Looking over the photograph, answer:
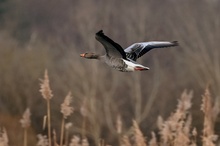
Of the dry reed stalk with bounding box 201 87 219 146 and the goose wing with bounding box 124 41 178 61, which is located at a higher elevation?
the goose wing with bounding box 124 41 178 61

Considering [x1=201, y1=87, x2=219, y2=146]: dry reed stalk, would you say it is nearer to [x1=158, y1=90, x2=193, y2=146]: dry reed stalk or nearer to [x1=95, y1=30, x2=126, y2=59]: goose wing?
[x1=158, y1=90, x2=193, y2=146]: dry reed stalk

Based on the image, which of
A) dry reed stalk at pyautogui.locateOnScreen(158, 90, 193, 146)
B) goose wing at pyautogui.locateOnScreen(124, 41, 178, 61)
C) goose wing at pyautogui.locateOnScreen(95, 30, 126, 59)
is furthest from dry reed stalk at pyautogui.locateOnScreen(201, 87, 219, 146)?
goose wing at pyautogui.locateOnScreen(124, 41, 178, 61)

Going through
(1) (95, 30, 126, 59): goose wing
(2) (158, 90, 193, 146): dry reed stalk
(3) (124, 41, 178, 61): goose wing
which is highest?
(3) (124, 41, 178, 61): goose wing

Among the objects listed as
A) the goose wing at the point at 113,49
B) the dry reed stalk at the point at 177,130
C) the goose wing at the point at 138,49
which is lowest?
the dry reed stalk at the point at 177,130

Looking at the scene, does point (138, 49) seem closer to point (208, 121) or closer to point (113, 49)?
point (113, 49)

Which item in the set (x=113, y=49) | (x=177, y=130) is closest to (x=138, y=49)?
(x=113, y=49)

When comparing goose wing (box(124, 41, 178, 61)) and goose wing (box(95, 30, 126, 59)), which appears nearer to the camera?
goose wing (box(95, 30, 126, 59))

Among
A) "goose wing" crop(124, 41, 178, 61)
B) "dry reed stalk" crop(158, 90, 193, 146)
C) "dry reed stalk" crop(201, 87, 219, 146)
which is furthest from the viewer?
"goose wing" crop(124, 41, 178, 61)

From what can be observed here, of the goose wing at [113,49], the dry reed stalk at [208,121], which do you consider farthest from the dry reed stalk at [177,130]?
the goose wing at [113,49]

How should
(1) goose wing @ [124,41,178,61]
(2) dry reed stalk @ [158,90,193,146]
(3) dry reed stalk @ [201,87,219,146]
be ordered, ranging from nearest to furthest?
1. (3) dry reed stalk @ [201,87,219,146]
2. (2) dry reed stalk @ [158,90,193,146]
3. (1) goose wing @ [124,41,178,61]

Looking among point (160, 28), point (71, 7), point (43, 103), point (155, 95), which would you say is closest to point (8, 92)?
point (43, 103)

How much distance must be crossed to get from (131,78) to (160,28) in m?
5.22

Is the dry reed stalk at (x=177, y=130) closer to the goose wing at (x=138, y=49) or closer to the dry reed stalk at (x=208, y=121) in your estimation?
the dry reed stalk at (x=208, y=121)

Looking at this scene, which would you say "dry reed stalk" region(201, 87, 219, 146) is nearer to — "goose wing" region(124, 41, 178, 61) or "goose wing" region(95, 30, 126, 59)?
"goose wing" region(95, 30, 126, 59)
